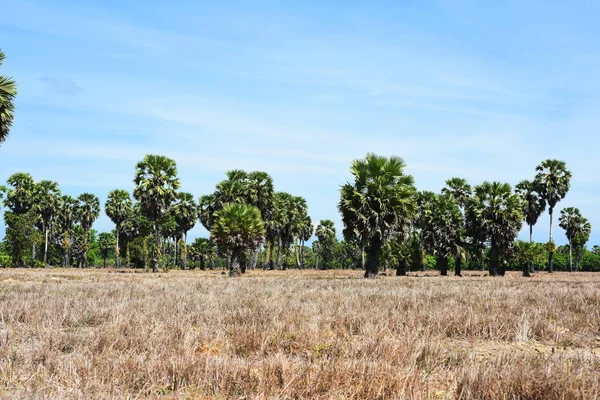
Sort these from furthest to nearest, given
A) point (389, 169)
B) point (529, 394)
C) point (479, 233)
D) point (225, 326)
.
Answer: point (479, 233), point (389, 169), point (225, 326), point (529, 394)

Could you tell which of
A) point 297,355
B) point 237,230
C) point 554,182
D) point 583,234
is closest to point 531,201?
point 554,182

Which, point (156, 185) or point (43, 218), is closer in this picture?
point (156, 185)

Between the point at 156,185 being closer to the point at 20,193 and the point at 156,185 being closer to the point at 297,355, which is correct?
the point at 20,193

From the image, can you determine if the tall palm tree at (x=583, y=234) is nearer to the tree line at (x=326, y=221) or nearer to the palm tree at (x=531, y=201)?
the tree line at (x=326, y=221)

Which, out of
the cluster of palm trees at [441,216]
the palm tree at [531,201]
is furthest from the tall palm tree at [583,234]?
the palm tree at [531,201]

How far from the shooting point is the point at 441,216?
57406 millimetres

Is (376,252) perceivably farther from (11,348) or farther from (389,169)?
(11,348)

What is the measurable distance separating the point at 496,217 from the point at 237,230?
3053 centimetres

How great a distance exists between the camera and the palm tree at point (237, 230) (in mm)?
43125

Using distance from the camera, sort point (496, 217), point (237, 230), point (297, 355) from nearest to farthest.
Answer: point (297, 355), point (237, 230), point (496, 217)

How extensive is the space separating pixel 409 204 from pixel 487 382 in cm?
3124

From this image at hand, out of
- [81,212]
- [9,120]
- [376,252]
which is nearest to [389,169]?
[376,252]

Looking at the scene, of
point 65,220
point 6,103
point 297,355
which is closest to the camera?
point 297,355

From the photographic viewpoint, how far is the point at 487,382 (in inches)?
169
